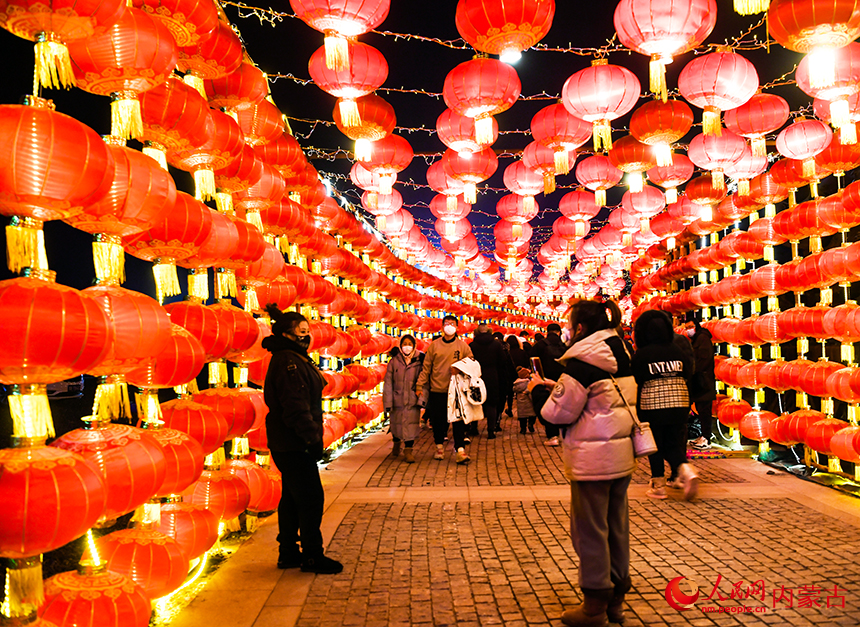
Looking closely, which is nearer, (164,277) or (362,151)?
(164,277)

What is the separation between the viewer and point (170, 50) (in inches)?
150

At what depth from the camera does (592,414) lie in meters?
3.84

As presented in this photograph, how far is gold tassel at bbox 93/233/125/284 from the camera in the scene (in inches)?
148

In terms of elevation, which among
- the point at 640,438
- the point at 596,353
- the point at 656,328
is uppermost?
the point at 656,328

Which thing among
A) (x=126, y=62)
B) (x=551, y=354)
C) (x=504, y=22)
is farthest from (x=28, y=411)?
(x=551, y=354)

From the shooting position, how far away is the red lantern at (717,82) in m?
5.78

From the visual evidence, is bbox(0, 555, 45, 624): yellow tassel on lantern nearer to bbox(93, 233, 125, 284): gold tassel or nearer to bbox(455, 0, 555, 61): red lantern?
bbox(93, 233, 125, 284): gold tassel

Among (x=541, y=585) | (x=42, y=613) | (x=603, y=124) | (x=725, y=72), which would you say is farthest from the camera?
(x=603, y=124)

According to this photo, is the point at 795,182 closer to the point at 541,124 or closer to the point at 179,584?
the point at 541,124

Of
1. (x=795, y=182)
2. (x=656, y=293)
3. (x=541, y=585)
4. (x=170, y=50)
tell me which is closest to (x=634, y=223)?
(x=795, y=182)

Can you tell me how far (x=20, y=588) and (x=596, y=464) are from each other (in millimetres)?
3104

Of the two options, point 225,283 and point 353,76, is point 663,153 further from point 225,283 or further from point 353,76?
point 225,283

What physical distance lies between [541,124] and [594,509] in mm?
4924

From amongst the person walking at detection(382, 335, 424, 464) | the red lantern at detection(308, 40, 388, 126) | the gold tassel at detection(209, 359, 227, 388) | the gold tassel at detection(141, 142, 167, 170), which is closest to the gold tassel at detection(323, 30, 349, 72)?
the red lantern at detection(308, 40, 388, 126)
